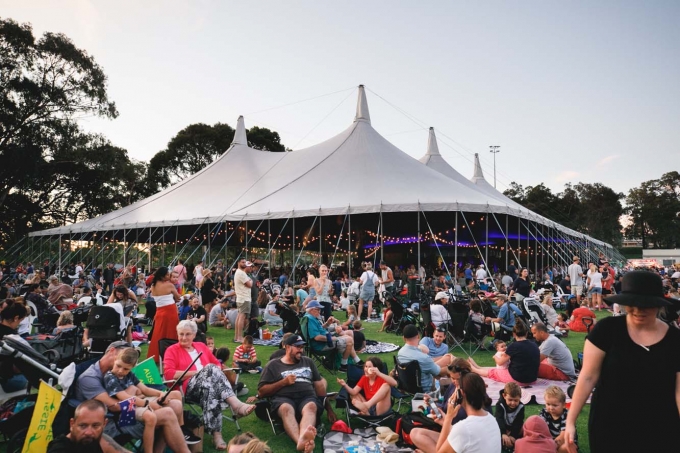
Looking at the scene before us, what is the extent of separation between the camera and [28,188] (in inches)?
1121

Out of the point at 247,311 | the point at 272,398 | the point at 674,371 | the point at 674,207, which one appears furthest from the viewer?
the point at 674,207

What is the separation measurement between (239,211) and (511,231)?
44.5 ft

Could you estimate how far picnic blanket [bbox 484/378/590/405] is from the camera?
486 centimetres

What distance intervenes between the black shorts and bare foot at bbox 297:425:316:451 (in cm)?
39

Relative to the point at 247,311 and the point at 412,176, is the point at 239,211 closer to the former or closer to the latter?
the point at 412,176

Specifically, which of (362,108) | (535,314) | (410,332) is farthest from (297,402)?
(362,108)

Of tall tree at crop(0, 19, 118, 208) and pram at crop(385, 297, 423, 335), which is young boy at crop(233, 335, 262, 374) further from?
tall tree at crop(0, 19, 118, 208)

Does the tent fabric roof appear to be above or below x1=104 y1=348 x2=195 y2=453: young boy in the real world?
above

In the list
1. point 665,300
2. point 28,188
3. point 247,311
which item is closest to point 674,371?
point 665,300

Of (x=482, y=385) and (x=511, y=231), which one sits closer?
(x=482, y=385)

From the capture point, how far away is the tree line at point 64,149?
22672mm

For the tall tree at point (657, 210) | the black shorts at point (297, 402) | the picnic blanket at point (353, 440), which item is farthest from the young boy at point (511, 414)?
the tall tree at point (657, 210)

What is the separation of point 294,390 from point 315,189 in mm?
12707

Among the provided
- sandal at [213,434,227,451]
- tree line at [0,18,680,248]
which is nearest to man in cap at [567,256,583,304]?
sandal at [213,434,227,451]
